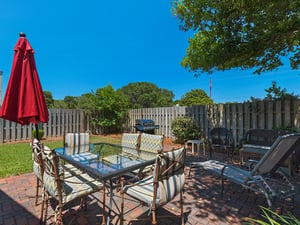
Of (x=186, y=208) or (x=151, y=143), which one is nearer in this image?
(x=186, y=208)

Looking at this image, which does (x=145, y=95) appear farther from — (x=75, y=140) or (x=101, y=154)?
(x=101, y=154)

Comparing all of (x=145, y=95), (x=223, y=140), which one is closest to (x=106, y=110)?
(x=223, y=140)

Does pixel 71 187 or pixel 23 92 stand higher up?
pixel 23 92

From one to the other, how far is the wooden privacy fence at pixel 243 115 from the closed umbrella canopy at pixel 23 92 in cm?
558

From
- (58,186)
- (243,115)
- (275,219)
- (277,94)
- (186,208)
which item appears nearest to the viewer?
(58,186)

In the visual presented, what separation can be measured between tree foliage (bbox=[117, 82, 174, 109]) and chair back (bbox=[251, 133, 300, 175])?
77.3 feet

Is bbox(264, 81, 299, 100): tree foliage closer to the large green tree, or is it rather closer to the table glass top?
the large green tree

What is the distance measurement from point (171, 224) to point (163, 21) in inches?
349

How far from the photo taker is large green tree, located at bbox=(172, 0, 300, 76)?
317 cm

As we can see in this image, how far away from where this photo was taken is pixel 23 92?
230 cm

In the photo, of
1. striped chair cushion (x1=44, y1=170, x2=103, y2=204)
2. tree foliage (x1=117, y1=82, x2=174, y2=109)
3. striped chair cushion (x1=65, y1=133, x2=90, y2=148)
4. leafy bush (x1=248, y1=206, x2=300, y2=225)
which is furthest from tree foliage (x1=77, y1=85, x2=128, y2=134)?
tree foliage (x1=117, y1=82, x2=174, y2=109)

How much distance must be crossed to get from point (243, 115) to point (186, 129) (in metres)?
2.09

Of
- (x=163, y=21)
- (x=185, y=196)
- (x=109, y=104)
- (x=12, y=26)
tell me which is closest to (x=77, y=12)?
(x=12, y=26)

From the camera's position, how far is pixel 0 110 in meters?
2.28
